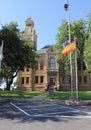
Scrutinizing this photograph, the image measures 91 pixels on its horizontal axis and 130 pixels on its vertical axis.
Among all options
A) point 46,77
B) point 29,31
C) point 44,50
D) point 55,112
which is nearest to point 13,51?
point 55,112

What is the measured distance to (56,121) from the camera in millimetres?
12555

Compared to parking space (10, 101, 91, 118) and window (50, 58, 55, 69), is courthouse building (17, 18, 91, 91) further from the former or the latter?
parking space (10, 101, 91, 118)

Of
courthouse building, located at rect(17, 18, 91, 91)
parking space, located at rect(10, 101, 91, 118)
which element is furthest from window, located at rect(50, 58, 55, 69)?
parking space, located at rect(10, 101, 91, 118)

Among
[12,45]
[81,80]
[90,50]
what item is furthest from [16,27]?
[81,80]

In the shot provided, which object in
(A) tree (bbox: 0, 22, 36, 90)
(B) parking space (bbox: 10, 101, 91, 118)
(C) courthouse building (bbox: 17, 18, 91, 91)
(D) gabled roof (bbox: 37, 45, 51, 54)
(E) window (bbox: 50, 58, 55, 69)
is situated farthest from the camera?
(D) gabled roof (bbox: 37, 45, 51, 54)

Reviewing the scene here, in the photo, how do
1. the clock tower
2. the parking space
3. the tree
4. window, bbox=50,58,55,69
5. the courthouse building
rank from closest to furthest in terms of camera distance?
1. the parking space
2. the tree
3. the courthouse building
4. window, bbox=50,58,55,69
5. the clock tower

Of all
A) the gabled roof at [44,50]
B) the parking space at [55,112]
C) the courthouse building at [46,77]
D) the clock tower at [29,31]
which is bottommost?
the parking space at [55,112]

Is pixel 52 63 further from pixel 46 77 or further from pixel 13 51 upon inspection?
pixel 13 51

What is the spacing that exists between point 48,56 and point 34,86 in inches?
304

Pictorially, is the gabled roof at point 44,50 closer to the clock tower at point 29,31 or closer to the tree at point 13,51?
the clock tower at point 29,31

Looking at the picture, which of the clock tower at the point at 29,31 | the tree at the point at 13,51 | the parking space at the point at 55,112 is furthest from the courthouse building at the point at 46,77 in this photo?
the parking space at the point at 55,112

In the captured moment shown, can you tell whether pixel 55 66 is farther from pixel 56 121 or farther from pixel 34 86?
pixel 56 121

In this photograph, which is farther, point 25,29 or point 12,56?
point 25,29

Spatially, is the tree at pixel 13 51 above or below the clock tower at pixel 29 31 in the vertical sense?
below
